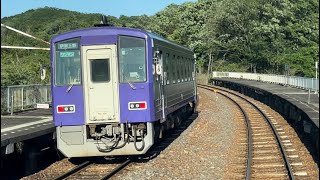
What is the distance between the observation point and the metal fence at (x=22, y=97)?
1465 cm

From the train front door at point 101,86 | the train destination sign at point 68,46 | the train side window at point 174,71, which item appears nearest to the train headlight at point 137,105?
the train front door at point 101,86

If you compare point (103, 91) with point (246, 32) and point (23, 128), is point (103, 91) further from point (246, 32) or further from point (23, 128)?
point (246, 32)

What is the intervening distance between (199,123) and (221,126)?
3.87 ft

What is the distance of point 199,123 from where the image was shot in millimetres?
18562

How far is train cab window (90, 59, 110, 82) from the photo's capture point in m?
10.9

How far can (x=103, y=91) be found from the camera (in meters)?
10.9

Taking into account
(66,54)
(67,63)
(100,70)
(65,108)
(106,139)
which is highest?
(66,54)

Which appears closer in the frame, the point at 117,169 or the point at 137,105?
the point at 117,169

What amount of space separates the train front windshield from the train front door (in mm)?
199

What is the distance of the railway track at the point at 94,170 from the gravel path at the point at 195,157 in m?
0.23

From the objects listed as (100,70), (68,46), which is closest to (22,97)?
(68,46)

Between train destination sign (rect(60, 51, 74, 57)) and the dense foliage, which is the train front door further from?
the dense foliage

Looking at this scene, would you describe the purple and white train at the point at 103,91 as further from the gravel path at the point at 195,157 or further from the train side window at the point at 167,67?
the train side window at the point at 167,67

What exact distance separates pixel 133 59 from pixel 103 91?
100 cm
